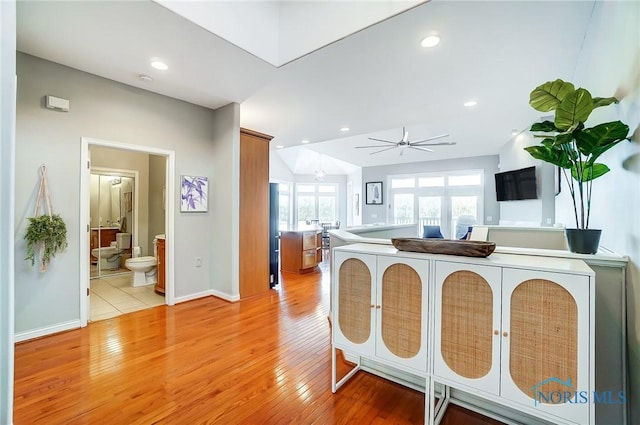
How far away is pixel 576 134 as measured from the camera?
149cm

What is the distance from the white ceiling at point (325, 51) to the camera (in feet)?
7.13

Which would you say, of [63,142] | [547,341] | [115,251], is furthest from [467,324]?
[115,251]

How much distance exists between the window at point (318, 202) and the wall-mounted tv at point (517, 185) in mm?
5870

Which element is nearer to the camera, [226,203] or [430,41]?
[430,41]

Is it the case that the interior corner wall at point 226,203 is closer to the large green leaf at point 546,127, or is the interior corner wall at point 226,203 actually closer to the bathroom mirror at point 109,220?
Answer: the bathroom mirror at point 109,220

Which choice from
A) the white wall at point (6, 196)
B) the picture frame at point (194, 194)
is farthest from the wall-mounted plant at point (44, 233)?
the white wall at point (6, 196)

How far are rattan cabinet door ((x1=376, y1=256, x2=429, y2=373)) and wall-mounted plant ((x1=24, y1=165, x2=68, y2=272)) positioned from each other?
3.15 meters

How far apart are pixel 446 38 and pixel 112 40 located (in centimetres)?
297

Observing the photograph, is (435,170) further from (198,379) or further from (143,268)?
(198,379)

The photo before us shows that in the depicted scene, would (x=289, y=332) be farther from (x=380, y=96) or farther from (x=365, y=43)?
(x=380, y=96)

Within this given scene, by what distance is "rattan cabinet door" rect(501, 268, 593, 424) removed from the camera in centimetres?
125

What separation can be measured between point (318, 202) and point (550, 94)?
9.60m

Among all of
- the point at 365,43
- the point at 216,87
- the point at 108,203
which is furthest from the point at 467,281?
the point at 108,203

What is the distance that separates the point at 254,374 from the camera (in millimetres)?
2158
